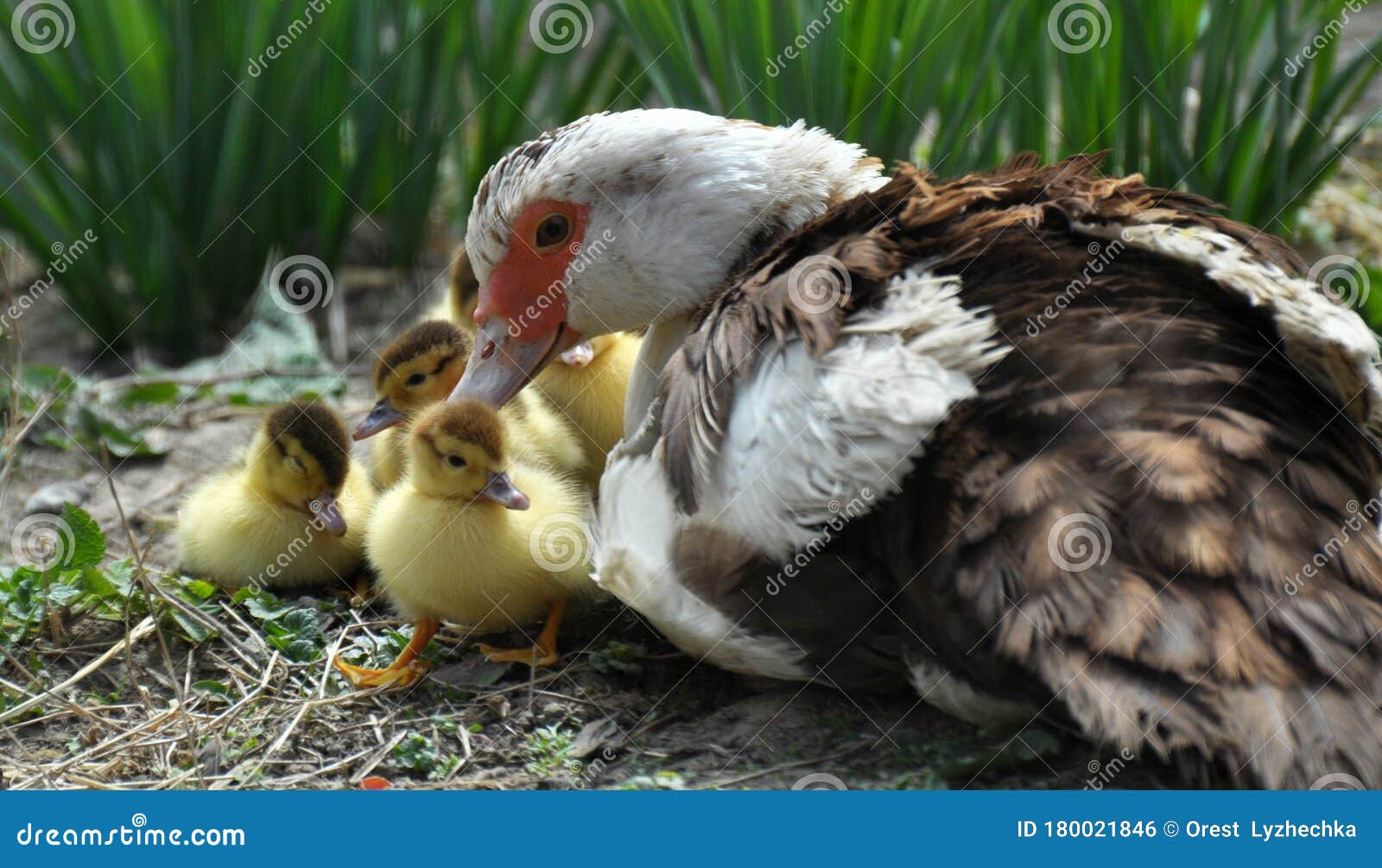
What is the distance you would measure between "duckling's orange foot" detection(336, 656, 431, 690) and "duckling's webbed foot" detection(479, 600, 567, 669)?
0.14m

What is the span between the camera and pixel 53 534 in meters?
3.48

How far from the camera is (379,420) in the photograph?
3299 millimetres

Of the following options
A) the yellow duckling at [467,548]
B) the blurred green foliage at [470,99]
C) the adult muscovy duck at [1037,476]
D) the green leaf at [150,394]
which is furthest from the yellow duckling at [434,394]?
the green leaf at [150,394]

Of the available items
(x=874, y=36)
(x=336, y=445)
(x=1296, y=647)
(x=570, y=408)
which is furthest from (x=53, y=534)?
(x=1296, y=647)

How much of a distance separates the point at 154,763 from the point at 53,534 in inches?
43.9

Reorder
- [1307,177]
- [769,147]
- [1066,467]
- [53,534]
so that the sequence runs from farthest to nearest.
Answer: [1307,177]
[53,534]
[769,147]
[1066,467]

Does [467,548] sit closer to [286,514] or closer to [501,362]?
[501,362]

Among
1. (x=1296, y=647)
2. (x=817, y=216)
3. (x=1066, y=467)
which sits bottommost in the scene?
(x=1296, y=647)

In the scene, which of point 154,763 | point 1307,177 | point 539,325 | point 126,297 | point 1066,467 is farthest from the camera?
point 126,297

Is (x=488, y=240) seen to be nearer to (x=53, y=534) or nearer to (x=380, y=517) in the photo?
(x=380, y=517)

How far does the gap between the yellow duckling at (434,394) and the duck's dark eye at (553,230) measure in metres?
0.47

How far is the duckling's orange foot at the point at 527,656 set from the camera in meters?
2.89

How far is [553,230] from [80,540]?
126cm

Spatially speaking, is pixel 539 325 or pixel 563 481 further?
pixel 563 481
